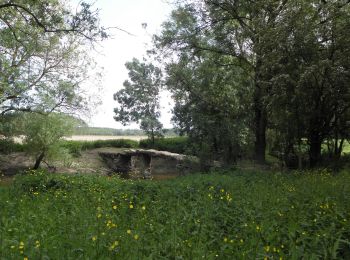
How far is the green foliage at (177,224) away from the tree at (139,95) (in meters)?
35.2

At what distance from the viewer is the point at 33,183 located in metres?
11.3

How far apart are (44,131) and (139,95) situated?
21568 mm

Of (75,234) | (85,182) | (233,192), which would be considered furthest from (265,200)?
(85,182)

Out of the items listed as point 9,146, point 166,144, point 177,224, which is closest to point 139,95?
point 166,144

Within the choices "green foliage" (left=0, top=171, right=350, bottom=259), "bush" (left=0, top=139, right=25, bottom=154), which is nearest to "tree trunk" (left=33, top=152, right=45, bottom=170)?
"bush" (left=0, top=139, right=25, bottom=154)

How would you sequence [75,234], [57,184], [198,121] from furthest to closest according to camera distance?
[198,121]
[57,184]
[75,234]

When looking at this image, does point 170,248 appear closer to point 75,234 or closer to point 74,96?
point 75,234

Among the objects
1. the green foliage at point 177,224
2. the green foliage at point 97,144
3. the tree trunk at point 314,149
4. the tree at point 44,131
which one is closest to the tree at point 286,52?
the tree trunk at point 314,149

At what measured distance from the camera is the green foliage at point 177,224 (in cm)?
481

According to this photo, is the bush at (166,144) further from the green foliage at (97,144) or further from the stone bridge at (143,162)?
the stone bridge at (143,162)

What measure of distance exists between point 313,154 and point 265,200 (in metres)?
12.4

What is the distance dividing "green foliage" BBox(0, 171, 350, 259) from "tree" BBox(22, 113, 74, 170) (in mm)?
16249

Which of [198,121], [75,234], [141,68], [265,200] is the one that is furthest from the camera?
[141,68]

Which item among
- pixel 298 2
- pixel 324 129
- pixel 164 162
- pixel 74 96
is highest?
pixel 298 2
